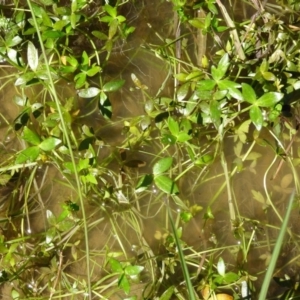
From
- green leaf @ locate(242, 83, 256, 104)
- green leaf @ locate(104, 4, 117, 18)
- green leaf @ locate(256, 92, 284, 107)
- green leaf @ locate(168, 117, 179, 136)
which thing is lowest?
green leaf @ locate(168, 117, 179, 136)

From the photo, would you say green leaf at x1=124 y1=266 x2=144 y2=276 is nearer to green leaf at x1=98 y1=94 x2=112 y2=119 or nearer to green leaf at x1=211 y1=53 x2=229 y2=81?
green leaf at x1=98 y1=94 x2=112 y2=119

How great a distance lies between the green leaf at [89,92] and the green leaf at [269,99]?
0.48 m

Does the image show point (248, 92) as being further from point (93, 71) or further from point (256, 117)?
point (93, 71)

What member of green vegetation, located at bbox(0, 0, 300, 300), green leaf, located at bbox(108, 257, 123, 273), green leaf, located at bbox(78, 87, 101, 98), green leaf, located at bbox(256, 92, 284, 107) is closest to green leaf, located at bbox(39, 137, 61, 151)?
green vegetation, located at bbox(0, 0, 300, 300)

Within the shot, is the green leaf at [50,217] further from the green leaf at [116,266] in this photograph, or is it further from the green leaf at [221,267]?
the green leaf at [221,267]

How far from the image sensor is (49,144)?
1.41 meters

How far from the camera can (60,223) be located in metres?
1.50

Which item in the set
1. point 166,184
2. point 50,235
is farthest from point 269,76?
point 50,235

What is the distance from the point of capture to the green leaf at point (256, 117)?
1375mm

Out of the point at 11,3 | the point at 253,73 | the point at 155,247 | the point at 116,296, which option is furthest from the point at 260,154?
the point at 11,3

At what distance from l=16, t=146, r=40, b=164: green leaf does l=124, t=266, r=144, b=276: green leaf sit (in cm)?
42

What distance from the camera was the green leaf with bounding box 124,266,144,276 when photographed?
55.6 inches

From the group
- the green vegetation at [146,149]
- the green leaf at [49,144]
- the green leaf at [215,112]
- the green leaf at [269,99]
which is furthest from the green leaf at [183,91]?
the green leaf at [49,144]

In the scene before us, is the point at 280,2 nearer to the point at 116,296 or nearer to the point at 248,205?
the point at 248,205
